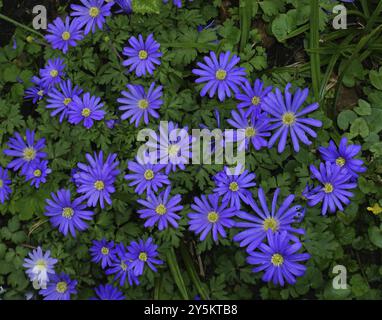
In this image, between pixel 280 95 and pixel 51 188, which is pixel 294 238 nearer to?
pixel 280 95

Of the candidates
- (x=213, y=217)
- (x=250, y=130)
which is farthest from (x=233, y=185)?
(x=250, y=130)

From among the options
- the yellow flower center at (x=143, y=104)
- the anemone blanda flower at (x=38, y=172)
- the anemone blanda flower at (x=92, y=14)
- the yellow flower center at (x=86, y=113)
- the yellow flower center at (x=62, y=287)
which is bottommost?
the yellow flower center at (x=62, y=287)

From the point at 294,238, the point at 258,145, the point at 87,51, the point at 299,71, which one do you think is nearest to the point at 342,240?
the point at 294,238

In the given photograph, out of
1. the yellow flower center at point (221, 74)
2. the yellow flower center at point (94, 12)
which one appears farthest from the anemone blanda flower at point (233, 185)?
the yellow flower center at point (94, 12)

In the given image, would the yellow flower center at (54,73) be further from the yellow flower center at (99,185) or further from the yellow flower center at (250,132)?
the yellow flower center at (250,132)

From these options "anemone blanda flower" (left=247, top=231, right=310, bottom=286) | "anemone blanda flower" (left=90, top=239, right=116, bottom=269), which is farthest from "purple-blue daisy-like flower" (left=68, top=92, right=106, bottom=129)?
"anemone blanda flower" (left=247, top=231, right=310, bottom=286)

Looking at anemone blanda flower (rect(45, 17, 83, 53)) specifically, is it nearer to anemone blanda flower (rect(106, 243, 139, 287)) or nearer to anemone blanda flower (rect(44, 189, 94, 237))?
anemone blanda flower (rect(44, 189, 94, 237))

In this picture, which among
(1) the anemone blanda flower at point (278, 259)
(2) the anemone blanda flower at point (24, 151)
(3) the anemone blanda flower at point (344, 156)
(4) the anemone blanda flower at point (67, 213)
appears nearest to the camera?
(1) the anemone blanda flower at point (278, 259)

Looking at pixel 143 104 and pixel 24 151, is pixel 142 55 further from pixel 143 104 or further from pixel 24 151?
pixel 24 151
